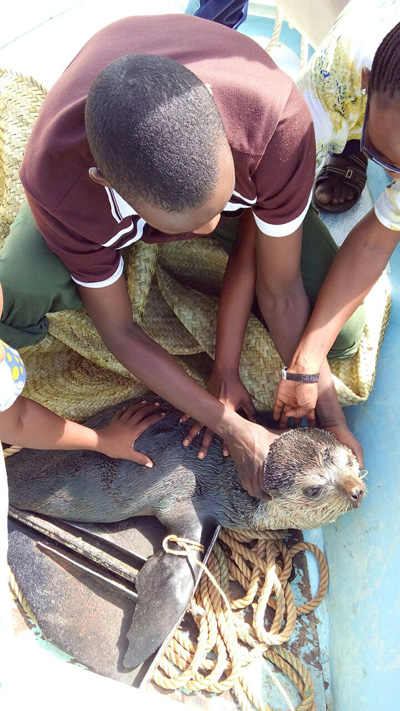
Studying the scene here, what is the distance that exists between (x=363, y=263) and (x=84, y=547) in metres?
1.60

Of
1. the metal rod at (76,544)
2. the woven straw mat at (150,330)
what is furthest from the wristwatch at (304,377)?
the metal rod at (76,544)

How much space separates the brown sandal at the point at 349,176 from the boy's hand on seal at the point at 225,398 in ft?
3.95

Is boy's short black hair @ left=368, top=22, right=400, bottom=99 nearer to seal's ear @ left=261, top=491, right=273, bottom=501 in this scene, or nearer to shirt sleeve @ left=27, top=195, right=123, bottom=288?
shirt sleeve @ left=27, top=195, right=123, bottom=288

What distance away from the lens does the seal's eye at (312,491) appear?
2.44m

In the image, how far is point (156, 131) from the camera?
1451 mm

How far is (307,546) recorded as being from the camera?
2703 millimetres

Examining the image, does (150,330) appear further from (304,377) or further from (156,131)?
(156,131)

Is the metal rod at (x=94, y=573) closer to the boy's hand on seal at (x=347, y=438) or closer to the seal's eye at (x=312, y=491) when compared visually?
the seal's eye at (x=312, y=491)

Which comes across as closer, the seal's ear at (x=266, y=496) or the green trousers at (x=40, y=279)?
the green trousers at (x=40, y=279)

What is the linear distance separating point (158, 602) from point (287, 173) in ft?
5.27

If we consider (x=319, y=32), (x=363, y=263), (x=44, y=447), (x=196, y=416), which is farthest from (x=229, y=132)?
(x=319, y=32)

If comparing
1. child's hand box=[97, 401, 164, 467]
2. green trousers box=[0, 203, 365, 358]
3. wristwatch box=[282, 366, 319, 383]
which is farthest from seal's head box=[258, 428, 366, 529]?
child's hand box=[97, 401, 164, 467]

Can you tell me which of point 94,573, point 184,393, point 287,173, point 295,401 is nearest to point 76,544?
point 94,573

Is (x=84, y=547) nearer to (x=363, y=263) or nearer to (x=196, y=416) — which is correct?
(x=196, y=416)
